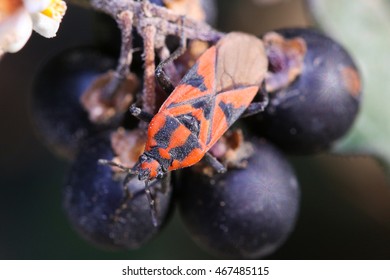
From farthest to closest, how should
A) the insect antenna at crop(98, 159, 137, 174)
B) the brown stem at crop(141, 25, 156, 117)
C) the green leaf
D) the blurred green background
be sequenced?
the blurred green background, the green leaf, the insect antenna at crop(98, 159, 137, 174), the brown stem at crop(141, 25, 156, 117)

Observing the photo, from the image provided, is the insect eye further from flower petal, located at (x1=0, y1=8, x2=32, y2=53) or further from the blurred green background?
the blurred green background

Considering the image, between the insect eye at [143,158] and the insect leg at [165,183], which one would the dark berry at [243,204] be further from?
the insect eye at [143,158]

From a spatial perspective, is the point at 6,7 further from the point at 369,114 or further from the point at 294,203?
the point at 369,114

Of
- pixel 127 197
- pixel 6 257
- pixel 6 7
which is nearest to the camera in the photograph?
pixel 6 7

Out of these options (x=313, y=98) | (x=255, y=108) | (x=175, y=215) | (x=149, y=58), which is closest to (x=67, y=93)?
(x=149, y=58)

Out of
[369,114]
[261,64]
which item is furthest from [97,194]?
[369,114]

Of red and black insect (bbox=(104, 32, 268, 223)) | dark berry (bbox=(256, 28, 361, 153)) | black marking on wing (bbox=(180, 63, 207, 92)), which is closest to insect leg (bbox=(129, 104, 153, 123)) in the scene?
red and black insect (bbox=(104, 32, 268, 223))

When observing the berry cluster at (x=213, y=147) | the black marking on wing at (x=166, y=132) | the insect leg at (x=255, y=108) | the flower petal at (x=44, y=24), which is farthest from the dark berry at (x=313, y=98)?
the flower petal at (x=44, y=24)
